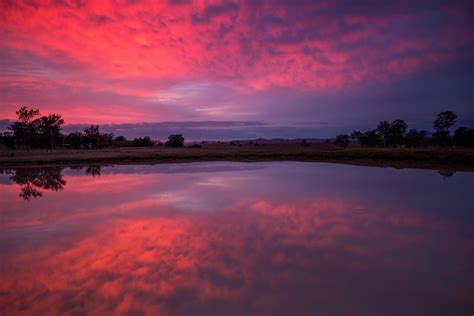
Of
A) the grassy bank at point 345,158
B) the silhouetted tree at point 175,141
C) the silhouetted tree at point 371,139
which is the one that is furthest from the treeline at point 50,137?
the silhouetted tree at point 371,139

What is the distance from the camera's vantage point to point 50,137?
96.3m

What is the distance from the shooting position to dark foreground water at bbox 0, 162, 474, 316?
5.45 meters

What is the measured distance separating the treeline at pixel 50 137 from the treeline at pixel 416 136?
8018cm

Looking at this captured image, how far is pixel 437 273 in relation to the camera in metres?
6.46

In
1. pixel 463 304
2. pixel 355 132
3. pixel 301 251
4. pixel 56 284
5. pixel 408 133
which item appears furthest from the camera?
pixel 355 132

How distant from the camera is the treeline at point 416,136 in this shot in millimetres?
75875

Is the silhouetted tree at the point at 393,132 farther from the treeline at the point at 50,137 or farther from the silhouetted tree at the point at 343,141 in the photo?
the treeline at the point at 50,137

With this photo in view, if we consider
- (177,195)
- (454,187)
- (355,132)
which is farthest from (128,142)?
(454,187)

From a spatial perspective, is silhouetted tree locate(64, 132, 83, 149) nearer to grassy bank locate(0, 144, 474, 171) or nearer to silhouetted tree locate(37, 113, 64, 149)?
silhouetted tree locate(37, 113, 64, 149)

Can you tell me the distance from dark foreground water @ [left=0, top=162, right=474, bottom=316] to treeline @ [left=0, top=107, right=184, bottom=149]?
91648 mm

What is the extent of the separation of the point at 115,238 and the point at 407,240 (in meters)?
10.2

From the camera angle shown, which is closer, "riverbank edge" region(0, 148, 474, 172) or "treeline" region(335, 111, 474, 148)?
"riverbank edge" region(0, 148, 474, 172)

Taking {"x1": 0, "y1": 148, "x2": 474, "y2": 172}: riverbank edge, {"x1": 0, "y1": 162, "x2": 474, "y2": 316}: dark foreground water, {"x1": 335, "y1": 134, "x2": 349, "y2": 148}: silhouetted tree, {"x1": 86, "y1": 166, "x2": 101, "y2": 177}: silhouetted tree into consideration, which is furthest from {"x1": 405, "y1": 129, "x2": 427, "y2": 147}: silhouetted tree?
{"x1": 86, "y1": 166, "x2": 101, "y2": 177}: silhouetted tree

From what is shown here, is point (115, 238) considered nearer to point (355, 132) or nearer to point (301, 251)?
point (301, 251)
